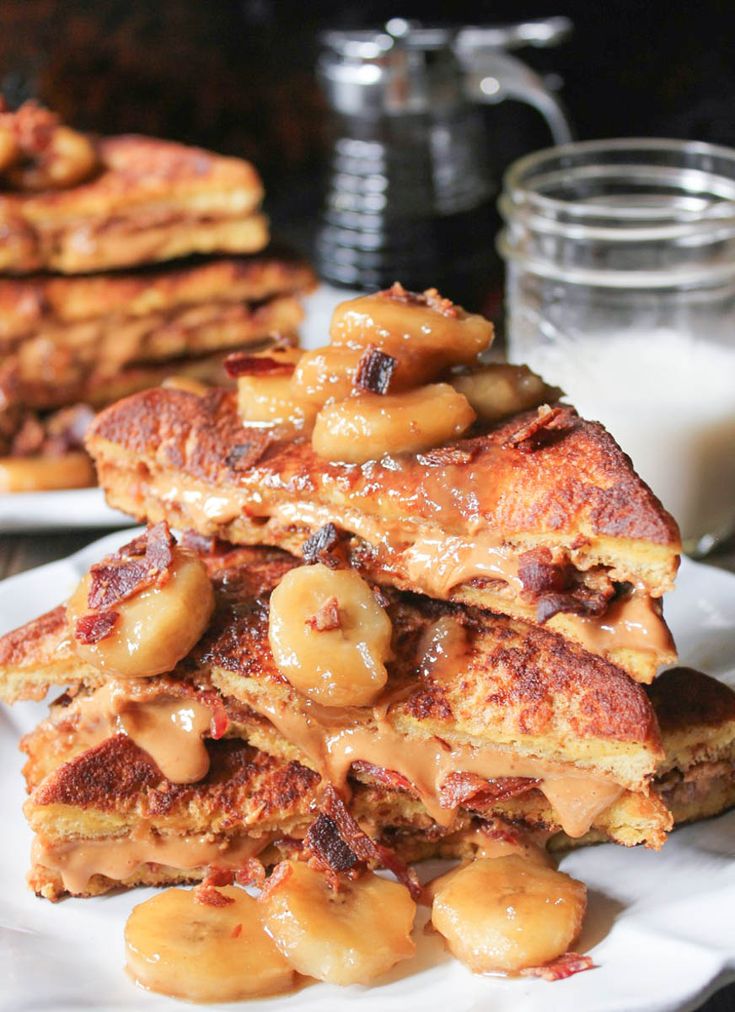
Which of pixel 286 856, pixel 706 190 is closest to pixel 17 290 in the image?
pixel 706 190

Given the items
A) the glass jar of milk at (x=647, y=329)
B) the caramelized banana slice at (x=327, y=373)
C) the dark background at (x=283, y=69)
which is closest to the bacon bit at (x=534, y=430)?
the caramelized banana slice at (x=327, y=373)

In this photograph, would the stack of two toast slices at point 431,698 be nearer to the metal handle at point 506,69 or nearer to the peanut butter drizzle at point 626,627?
the peanut butter drizzle at point 626,627

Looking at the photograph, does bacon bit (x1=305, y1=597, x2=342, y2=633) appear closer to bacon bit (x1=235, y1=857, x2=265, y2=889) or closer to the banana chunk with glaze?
the banana chunk with glaze

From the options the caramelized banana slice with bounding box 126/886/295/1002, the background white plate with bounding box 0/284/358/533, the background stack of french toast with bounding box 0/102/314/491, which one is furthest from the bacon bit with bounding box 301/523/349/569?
the background stack of french toast with bounding box 0/102/314/491

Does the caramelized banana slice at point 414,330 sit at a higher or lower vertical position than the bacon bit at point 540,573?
higher

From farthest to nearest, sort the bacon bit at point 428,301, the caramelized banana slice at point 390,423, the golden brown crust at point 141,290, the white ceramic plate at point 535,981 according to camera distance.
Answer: the golden brown crust at point 141,290 → the bacon bit at point 428,301 → the caramelized banana slice at point 390,423 → the white ceramic plate at point 535,981

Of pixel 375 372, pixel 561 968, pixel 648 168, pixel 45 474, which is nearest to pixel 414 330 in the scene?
pixel 375 372

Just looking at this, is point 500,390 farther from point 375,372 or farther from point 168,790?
point 168,790

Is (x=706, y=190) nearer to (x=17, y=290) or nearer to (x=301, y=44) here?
(x=17, y=290)

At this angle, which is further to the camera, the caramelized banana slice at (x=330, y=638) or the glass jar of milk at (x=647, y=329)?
the glass jar of milk at (x=647, y=329)
